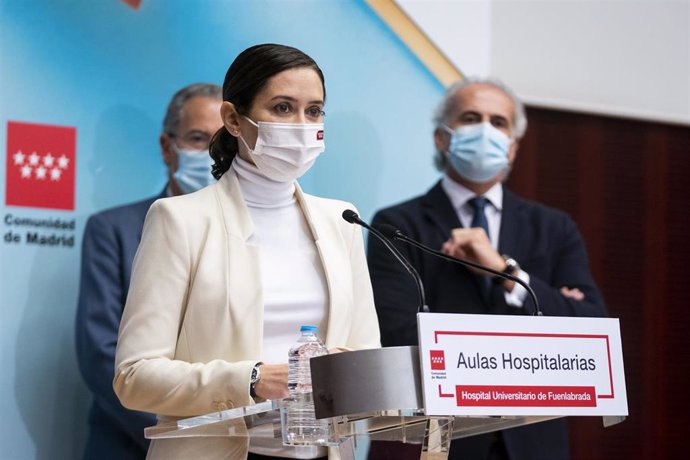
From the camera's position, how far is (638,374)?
5.49m

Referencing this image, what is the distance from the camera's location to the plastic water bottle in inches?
85.8

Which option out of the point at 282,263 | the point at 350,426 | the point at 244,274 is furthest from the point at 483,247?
the point at 350,426

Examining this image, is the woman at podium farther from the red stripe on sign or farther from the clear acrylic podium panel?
the red stripe on sign

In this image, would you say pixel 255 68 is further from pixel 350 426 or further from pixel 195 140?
pixel 195 140

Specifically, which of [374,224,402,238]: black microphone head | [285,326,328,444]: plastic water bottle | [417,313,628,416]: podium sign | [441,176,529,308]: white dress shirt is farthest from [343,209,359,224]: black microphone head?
[441,176,529,308]: white dress shirt

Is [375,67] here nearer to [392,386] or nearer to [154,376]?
[154,376]

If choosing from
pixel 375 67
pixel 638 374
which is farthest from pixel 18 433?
pixel 638 374

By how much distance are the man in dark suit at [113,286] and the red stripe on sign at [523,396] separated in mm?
1735

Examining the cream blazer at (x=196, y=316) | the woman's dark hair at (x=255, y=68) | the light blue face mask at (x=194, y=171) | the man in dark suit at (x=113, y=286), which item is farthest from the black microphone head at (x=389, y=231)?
the light blue face mask at (x=194, y=171)

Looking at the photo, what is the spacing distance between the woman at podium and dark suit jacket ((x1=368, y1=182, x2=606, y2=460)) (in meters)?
0.99

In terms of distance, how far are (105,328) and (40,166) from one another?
0.61 metres

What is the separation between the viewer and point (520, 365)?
221 centimetres

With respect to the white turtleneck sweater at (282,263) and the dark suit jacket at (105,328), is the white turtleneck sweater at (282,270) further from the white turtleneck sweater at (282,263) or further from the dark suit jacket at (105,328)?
the dark suit jacket at (105,328)

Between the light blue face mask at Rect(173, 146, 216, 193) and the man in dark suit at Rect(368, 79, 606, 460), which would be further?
the light blue face mask at Rect(173, 146, 216, 193)
